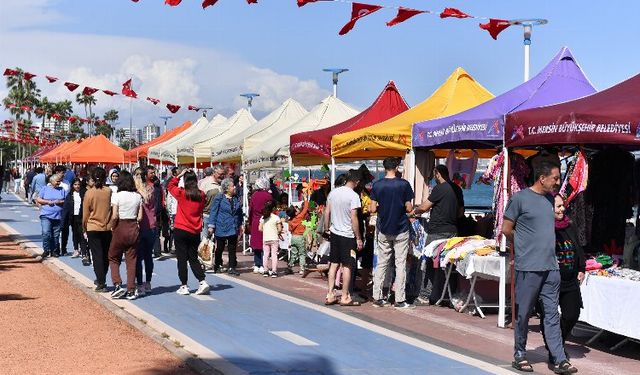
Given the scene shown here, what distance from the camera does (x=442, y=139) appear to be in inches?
528

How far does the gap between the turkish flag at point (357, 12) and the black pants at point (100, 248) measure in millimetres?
4563

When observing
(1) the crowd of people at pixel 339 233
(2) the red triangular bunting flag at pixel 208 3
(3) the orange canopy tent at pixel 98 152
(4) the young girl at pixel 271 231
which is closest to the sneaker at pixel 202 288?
(1) the crowd of people at pixel 339 233

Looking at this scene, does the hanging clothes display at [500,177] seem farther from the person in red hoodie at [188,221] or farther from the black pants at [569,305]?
the person in red hoodie at [188,221]

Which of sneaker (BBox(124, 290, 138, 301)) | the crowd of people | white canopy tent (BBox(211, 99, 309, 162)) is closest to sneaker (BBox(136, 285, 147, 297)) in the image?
the crowd of people

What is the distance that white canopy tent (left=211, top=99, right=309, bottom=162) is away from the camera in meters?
23.5

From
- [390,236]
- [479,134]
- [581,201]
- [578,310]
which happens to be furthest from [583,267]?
[390,236]

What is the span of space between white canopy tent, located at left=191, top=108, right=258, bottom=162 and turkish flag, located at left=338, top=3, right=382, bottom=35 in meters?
11.4

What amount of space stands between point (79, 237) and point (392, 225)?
912cm

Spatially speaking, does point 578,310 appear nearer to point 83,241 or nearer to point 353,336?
point 353,336

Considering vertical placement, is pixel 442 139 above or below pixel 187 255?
above

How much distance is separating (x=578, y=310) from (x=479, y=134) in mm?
3516

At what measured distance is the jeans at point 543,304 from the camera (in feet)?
29.2

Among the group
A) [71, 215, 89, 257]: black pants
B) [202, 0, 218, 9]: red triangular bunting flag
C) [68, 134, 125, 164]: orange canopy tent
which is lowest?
[71, 215, 89, 257]: black pants

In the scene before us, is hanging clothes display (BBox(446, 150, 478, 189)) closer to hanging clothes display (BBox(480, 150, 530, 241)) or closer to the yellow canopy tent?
the yellow canopy tent
